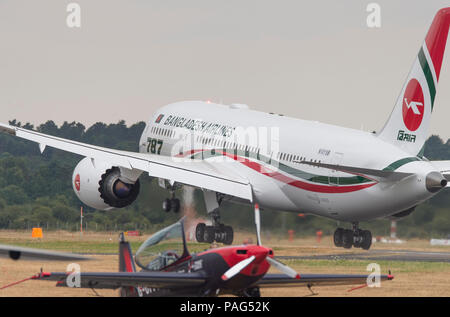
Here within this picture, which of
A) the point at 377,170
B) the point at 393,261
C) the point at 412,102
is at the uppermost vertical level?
the point at 412,102

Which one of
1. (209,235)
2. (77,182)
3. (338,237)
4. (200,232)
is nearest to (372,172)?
(338,237)

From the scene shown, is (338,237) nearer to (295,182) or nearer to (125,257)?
(295,182)

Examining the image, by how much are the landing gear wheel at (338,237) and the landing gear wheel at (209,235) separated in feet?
19.6

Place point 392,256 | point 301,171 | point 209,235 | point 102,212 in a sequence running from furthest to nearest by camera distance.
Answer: point 102,212, point 392,256, point 209,235, point 301,171

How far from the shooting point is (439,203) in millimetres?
45656

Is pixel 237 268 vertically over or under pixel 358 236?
over

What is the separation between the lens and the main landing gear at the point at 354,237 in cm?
4531

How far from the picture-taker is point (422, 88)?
41375 millimetres

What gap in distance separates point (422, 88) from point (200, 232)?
13238 millimetres

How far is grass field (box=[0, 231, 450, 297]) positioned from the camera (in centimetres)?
3400

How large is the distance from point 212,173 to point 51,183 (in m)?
31.4

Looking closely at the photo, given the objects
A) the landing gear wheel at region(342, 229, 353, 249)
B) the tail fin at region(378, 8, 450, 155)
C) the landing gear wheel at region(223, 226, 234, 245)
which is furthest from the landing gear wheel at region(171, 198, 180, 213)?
the tail fin at region(378, 8, 450, 155)
